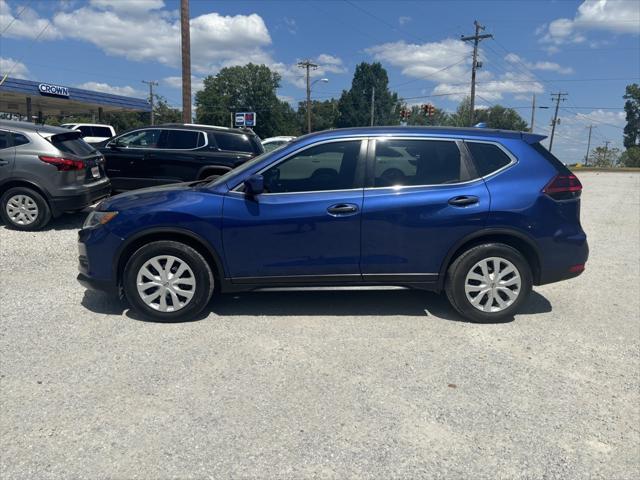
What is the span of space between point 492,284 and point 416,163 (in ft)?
4.20

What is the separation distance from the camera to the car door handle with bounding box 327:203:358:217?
4.27 metres

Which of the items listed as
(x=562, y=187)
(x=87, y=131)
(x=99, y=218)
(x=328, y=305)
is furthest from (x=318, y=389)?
(x=87, y=131)

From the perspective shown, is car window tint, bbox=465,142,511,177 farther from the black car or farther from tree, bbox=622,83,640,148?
tree, bbox=622,83,640,148

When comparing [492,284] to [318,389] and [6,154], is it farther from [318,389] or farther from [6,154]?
[6,154]

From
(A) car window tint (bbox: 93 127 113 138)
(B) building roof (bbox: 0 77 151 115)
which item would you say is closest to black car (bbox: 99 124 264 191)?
(A) car window tint (bbox: 93 127 113 138)

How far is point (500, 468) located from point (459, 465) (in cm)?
21

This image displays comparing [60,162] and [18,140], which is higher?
[18,140]

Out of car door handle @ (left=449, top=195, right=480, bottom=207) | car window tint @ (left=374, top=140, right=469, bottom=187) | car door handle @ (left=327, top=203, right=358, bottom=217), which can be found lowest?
car door handle @ (left=327, top=203, right=358, bottom=217)

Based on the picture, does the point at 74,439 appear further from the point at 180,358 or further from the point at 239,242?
the point at 239,242

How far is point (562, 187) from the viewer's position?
444 centimetres

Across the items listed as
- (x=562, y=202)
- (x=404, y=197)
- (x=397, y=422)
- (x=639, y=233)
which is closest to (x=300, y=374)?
(x=397, y=422)

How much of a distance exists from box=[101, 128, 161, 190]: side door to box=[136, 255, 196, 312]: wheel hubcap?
598 centimetres

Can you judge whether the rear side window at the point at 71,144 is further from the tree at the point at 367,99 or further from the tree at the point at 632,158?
the tree at the point at 367,99

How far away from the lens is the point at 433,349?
3934 millimetres
